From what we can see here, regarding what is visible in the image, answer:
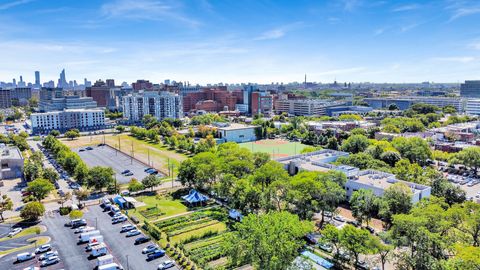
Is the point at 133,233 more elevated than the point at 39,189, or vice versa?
the point at 39,189

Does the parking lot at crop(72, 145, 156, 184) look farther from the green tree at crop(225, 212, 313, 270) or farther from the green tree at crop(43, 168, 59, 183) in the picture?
the green tree at crop(225, 212, 313, 270)

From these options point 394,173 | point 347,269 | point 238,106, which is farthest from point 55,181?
point 238,106

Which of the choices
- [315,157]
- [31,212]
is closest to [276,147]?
[315,157]

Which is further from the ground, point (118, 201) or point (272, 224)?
point (272, 224)

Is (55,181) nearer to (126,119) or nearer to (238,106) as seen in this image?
(126,119)

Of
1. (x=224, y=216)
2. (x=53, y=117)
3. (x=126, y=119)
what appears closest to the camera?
(x=224, y=216)

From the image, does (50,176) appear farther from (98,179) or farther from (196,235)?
(196,235)
